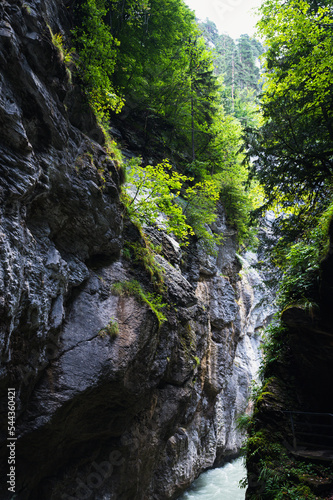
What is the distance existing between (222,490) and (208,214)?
11.7 m

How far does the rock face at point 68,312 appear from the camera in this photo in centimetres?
430

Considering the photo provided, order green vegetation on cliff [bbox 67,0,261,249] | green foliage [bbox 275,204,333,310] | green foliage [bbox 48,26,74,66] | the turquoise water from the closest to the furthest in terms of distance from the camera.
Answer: green foliage [bbox 48,26,74,66], green foliage [bbox 275,204,333,310], the turquoise water, green vegetation on cliff [bbox 67,0,261,249]

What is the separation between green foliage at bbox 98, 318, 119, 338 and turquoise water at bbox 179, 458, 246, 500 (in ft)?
25.2

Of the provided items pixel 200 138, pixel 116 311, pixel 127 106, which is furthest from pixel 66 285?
pixel 200 138

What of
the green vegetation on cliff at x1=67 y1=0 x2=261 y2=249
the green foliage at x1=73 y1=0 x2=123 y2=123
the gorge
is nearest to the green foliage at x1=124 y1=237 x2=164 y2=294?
the gorge

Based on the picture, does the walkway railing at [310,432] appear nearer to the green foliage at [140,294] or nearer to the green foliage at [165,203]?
the green foliage at [140,294]

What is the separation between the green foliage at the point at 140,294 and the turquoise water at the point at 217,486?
22.3ft

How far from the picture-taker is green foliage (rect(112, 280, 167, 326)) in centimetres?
702

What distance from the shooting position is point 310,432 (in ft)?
22.6

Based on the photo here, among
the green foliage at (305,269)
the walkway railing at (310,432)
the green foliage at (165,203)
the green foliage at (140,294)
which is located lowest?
the walkway railing at (310,432)

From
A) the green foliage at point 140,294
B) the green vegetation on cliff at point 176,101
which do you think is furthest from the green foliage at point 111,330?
the green vegetation on cliff at point 176,101

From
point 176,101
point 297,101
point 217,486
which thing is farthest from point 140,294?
point 176,101

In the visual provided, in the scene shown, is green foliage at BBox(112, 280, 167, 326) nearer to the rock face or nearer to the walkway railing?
the rock face

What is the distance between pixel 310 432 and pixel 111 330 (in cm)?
530
